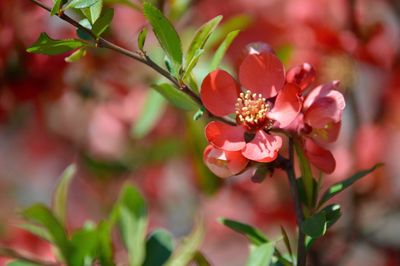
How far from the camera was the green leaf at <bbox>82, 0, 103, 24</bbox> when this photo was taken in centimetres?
63

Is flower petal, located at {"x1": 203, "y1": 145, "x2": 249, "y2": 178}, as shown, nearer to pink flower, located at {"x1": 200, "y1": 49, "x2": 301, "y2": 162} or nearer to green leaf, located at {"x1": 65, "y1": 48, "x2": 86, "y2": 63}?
pink flower, located at {"x1": 200, "y1": 49, "x2": 301, "y2": 162}

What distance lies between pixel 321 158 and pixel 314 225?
0.21 ft

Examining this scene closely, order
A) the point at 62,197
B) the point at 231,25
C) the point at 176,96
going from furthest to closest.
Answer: the point at 231,25
the point at 62,197
the point at 176,96

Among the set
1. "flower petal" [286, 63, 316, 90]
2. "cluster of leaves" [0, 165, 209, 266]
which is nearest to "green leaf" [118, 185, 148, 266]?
"cluster of leaves" [0, 165, 209, 266]

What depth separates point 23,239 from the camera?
1.28 meters

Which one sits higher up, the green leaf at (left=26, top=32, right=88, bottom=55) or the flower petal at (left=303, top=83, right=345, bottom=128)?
the green leaf at (left=26, top=32, right=88, bottom=55)

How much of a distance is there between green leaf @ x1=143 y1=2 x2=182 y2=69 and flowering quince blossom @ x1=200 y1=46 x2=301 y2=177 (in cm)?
3

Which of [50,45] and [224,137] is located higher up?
[50,45]

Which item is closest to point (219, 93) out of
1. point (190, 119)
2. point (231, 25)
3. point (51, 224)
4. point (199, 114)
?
point (199, 114)

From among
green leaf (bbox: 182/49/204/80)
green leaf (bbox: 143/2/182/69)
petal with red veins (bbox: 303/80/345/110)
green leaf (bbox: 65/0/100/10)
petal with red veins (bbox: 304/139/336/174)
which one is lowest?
petal with red veins (bbox: 304/139/336/174)

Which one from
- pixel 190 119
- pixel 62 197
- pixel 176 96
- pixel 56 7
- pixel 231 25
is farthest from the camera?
pixel 190 119

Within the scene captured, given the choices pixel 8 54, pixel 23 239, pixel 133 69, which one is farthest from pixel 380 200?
pixel 8 54

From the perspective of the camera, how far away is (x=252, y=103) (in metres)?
0.66

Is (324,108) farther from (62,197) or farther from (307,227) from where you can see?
(62,197)
